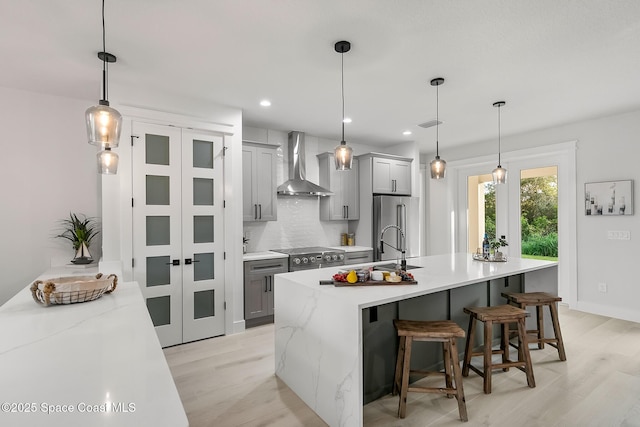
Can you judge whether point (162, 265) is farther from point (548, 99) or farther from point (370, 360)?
point (548, 99)

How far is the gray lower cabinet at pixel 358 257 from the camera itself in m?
4.84

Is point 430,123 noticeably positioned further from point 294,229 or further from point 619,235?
point 619,235

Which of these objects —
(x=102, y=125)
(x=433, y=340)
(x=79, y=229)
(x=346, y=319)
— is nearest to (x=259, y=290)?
(x=79, y=229)

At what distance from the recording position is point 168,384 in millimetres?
1031

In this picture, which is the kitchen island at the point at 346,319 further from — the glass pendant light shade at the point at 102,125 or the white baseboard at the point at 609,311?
the white baseboard at the point at 609,311

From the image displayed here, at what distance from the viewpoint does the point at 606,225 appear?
4332mm

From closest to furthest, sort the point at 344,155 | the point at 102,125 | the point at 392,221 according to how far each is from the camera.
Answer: the point at 102,125 → the point at 344,155 → the point at 392,221

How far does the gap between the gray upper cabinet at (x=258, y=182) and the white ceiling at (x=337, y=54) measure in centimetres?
55

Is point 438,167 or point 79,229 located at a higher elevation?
point 438,167

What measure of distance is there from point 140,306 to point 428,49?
2.69 metres

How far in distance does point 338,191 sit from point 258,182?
1450 mm

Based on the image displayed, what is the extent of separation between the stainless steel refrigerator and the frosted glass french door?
247 centimetres

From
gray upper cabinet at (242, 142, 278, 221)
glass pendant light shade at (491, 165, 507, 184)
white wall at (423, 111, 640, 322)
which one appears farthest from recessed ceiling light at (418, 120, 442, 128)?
gray upper cabinet at (242, 142, 278, 221)

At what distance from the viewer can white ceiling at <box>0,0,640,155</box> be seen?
2.06 meters
